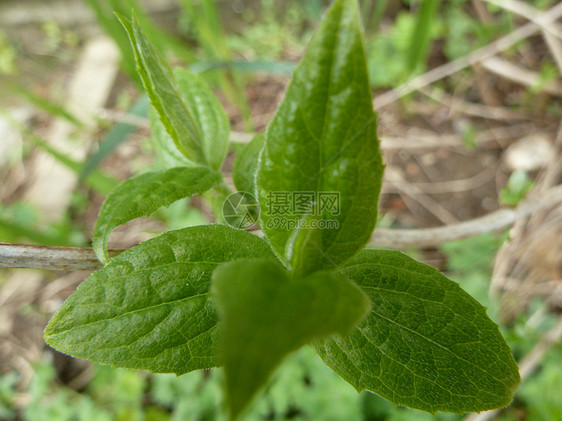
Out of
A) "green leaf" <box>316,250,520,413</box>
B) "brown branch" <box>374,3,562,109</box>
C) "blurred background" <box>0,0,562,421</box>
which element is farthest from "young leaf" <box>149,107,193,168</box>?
"brown branch" <box>374,3,562,109</box>

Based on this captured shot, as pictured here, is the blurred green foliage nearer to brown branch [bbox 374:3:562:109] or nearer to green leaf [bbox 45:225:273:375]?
brown branch [bbox 374:3:562:109]

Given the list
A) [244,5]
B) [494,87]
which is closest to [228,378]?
[494,87]

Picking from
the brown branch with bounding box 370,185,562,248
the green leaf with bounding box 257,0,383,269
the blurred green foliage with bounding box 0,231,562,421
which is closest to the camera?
the green leaf with bounding box 257,0,383,269

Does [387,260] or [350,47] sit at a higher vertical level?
[350,47]

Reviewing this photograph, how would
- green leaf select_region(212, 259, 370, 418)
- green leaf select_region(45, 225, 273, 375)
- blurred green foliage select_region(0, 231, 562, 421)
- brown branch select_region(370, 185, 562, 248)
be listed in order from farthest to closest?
blurred green foliage select_region(0, 231, 562, 421), brown branch select_region(370, 185, 562, 248), green leaf select_region(45, 225, 273, 375), green leaf select_region(212, 259, 370, 418)

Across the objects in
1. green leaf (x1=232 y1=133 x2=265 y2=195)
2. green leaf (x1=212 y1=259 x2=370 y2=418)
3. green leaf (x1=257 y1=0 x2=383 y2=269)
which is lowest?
green leaf (x1=232 y1=133 x2=265 y2=195)

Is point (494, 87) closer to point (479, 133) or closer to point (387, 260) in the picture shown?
point (479, 133)

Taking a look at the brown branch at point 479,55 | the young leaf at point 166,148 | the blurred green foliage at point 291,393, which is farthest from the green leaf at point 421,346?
the brown branch at point 479,55
